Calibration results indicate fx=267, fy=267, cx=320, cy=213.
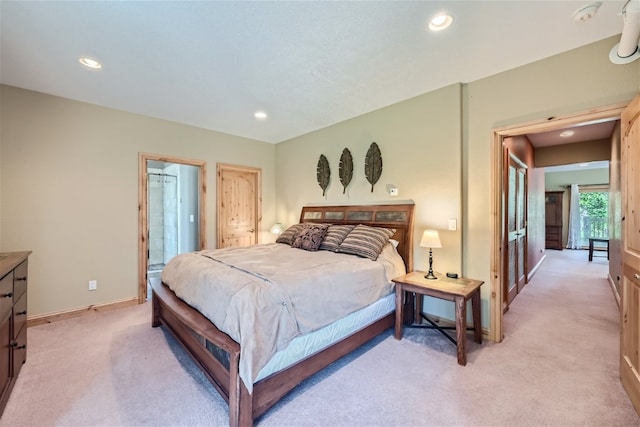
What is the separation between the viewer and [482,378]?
6.74 ft

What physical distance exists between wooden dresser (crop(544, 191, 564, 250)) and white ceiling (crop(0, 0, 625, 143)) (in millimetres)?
8621

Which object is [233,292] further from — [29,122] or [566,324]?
[566,324]

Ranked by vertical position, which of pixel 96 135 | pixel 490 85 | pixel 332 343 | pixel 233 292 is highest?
pixel 490 85

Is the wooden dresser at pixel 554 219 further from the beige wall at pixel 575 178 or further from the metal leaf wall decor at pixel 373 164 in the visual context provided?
the metal leaf wall decor at pixel 373 164

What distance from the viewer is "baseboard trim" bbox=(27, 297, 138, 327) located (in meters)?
2.98

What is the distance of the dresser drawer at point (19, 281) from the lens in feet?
6.23

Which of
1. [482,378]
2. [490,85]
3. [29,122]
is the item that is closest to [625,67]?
[490,85]

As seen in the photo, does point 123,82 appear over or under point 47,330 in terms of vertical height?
over

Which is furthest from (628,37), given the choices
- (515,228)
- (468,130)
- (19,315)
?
(19,315)

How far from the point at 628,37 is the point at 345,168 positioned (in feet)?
9.24

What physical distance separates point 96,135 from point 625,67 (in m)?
5.33

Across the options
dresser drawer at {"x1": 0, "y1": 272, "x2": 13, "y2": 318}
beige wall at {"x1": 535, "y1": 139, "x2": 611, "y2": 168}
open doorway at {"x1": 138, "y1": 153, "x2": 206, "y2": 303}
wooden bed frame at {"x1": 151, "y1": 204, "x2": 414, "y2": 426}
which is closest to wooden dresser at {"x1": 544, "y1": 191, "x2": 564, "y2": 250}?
beige wall at {"x1": 535, "y1": 139, "x2": 611, "y2": 168}

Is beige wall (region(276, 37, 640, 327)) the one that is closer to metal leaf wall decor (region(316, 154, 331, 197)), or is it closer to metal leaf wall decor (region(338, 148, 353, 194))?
metal leaf wall decor (region(338, 148, 353, 194))

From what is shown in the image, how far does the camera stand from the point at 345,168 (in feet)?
13.1
